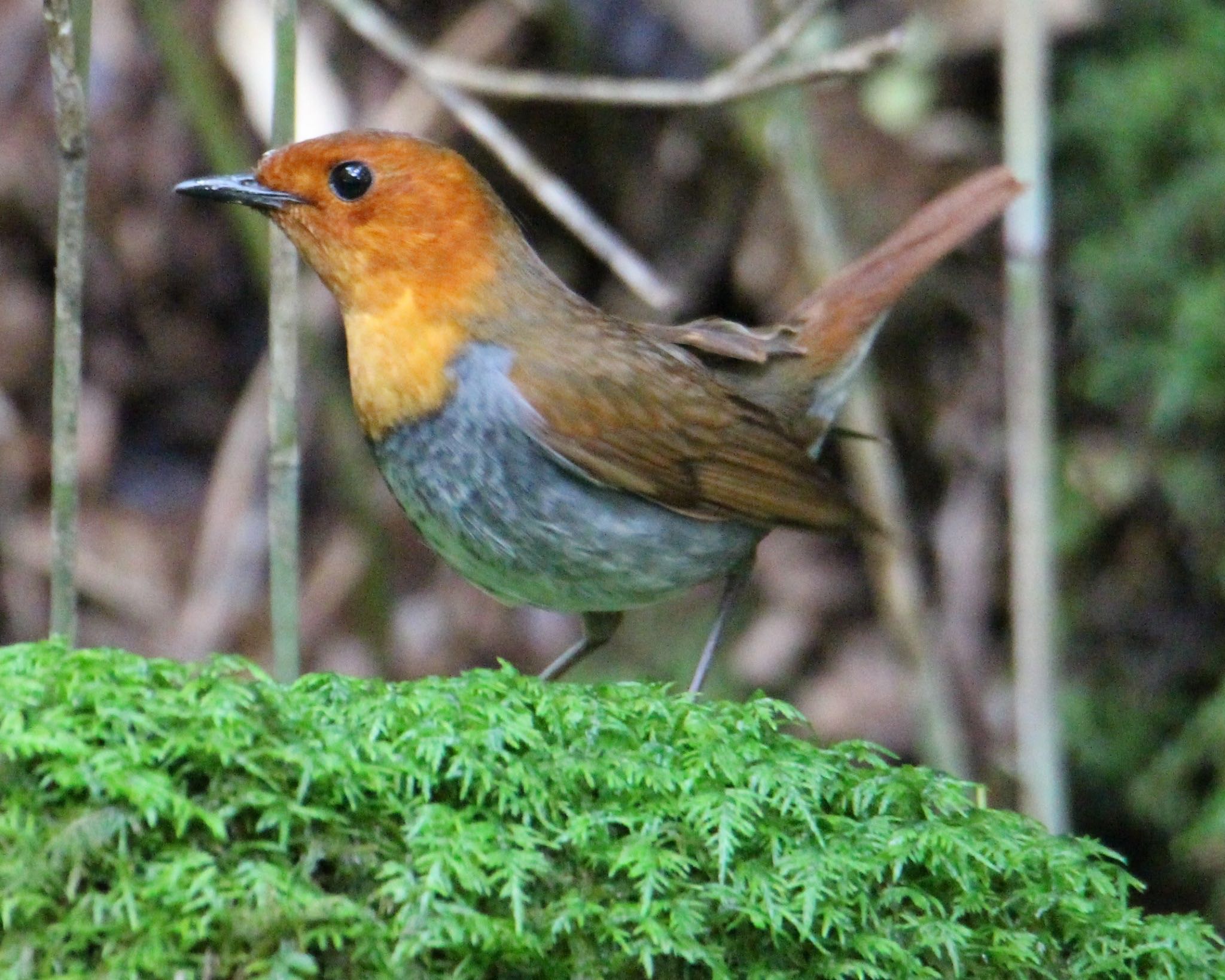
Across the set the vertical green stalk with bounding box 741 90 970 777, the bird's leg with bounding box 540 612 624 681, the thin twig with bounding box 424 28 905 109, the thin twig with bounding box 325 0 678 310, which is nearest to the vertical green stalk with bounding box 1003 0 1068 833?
the vertical green stalk with bounding box 741 90 970 777

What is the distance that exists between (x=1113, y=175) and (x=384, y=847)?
15.3ft

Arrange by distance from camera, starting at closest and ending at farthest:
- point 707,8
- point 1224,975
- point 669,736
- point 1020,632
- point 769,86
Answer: point 1224,975 → point 669,736 → point 769,86 → point 1020,632 → point 707,8

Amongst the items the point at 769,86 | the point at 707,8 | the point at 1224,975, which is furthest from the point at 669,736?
the point at 707,8

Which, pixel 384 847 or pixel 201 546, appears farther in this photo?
pixel 201 546

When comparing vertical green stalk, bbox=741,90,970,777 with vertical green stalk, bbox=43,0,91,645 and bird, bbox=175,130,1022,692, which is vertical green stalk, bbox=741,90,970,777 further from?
vertical green stalk, bbox=43,0,91,645

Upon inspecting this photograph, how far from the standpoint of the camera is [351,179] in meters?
3.34

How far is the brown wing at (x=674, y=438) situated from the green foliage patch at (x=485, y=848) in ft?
3.46

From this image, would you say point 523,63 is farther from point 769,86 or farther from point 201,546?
point 769,86

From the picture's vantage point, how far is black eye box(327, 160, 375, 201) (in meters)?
3.33

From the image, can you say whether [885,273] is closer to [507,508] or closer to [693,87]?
[693,87]

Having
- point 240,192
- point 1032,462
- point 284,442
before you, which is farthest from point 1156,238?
point 284,442

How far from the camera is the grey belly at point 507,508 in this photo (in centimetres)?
324

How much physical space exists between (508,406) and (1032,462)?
1798 mm

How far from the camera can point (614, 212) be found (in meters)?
6.96
